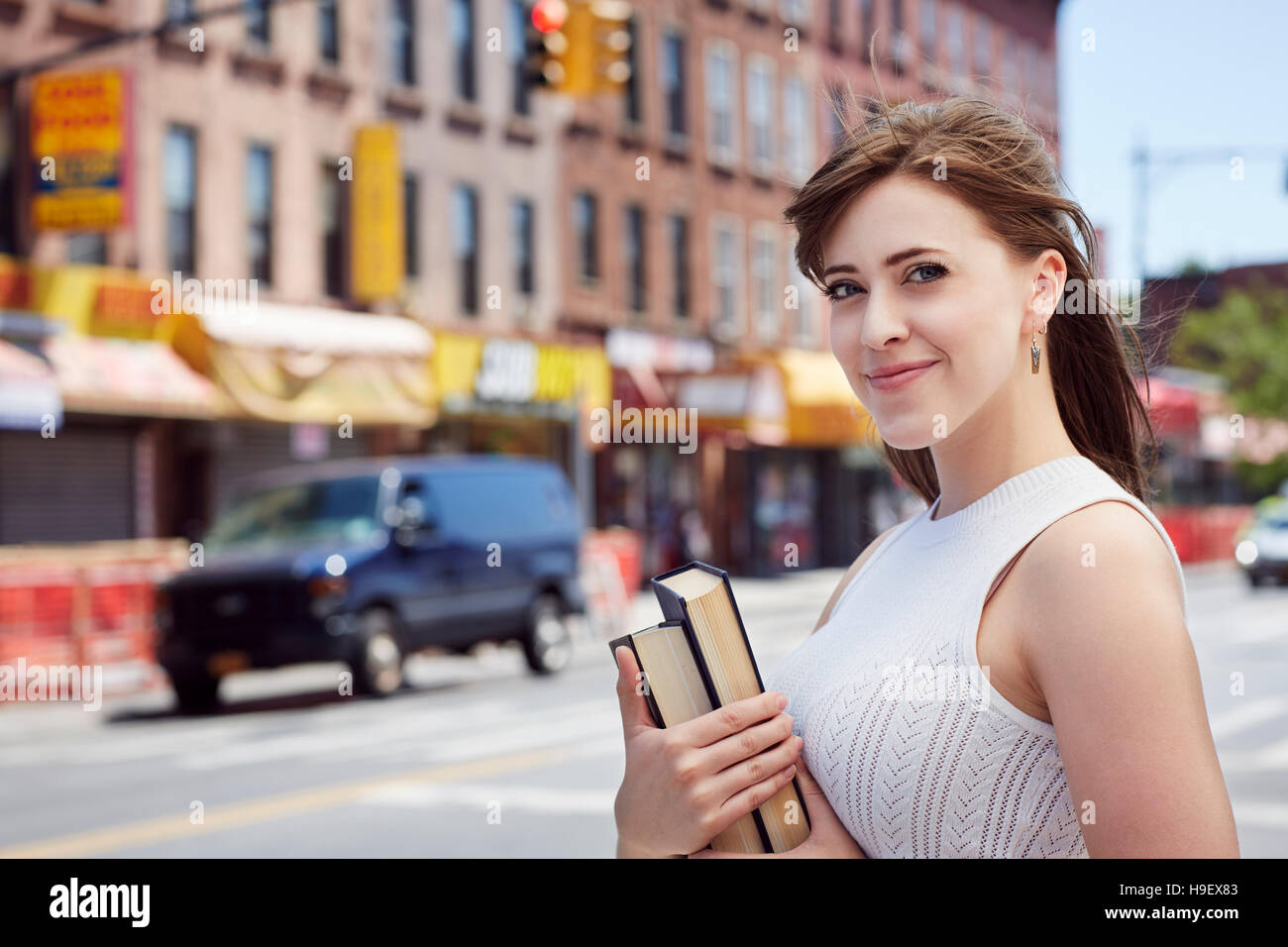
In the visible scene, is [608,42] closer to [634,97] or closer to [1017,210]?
[1017,210]

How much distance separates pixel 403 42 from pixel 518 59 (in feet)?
9.73

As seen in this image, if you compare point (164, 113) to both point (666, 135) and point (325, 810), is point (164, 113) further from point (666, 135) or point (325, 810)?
point (325, 810)

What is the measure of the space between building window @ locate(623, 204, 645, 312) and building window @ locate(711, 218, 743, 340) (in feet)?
7.98

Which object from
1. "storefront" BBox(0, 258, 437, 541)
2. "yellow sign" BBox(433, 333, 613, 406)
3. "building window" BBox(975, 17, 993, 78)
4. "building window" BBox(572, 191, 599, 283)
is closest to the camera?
"storefront" BBox(0, 258, 437, 541)

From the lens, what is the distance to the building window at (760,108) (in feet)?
120

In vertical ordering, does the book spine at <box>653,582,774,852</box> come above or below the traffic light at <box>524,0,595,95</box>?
below

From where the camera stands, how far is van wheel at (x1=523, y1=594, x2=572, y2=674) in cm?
1698

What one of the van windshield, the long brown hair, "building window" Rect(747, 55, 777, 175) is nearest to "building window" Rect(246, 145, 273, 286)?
the van windshield

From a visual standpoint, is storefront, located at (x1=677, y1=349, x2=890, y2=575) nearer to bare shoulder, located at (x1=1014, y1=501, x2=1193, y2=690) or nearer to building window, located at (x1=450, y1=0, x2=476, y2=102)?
building window, located at (x1=450, y1=0, x2=476, y2=102)

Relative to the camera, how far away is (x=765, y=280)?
3728 centimetres

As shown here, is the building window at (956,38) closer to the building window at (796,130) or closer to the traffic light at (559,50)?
the building window at (796,130)

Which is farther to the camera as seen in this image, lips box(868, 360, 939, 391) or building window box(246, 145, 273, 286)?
building window box(246, 145, 273, 286)
